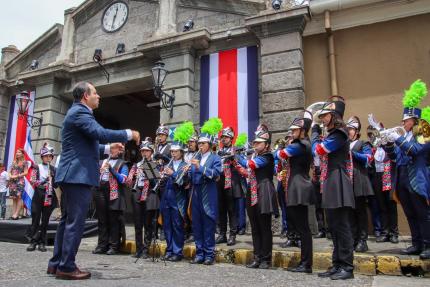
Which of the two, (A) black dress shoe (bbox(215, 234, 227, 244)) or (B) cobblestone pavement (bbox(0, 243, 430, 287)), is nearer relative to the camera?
(B) cobblestone pavement (bbox(0, 243, 430, 287))

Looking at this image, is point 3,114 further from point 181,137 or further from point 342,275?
point 342,275

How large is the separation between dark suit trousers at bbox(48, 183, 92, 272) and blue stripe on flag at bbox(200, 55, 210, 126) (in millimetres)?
6079

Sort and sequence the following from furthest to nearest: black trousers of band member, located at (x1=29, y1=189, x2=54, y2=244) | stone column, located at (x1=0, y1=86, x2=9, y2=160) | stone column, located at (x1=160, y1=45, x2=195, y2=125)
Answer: stone column, located at (x1=0, y1=86, x2=9, y2=160), stone column, located at (x1=160, y1=45, x2=195, y2=125), black trousers of band member, located at (x1=29, y1=189, x2=54, y2=244)

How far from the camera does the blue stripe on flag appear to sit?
10070 millimetres

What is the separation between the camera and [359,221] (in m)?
5.77

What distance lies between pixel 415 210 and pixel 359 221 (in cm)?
86

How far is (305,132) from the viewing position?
519 cm

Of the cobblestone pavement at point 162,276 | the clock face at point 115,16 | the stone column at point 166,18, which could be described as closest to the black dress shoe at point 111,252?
the cobblestone pavement at point 162,276

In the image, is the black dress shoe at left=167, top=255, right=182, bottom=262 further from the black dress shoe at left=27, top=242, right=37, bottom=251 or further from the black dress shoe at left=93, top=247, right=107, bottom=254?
the black dress shoe at left=27, top=242, right=37, bottom=251

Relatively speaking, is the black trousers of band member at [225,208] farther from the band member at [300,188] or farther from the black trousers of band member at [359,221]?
the black trousers of band member at [359,221]

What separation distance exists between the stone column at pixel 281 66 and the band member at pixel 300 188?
3641 millimetres

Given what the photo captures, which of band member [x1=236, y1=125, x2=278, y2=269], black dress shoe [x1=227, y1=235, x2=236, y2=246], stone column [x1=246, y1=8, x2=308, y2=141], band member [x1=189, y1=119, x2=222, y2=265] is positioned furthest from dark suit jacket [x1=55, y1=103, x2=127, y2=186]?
stone column [x1=246, y1=8, x2=308, y2=141]

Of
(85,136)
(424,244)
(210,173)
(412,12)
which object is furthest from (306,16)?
(85,136)

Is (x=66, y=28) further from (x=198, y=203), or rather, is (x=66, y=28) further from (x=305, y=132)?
(x=305, y=132)
